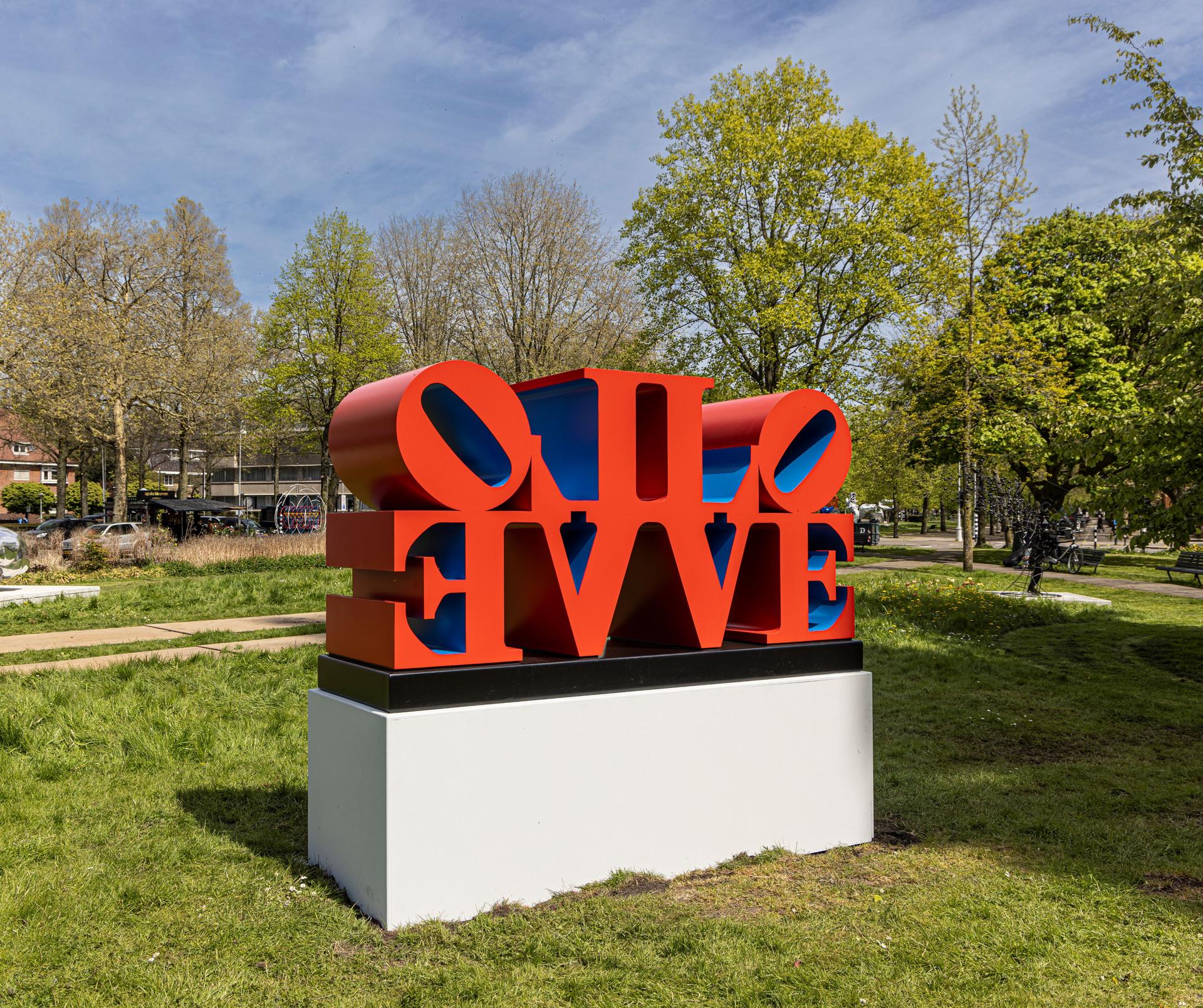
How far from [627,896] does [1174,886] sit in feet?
8.53

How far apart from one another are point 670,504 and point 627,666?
864mm

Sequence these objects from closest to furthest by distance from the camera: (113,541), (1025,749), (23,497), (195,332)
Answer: (1025,749)
(113,541)
(195,332)
(23,497)

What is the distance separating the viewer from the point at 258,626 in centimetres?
1292

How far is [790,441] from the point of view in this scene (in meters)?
5.30

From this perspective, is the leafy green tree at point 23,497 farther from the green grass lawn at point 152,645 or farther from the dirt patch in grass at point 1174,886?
the dirt patch in grass at point 1174,886

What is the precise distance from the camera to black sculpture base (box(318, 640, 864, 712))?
407cm

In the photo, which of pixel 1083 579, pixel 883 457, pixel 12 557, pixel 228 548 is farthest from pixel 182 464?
pixel 1083 579

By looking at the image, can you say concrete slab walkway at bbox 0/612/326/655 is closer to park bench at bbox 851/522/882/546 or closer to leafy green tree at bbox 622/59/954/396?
leafy green tree at bbox 622/59/954/396

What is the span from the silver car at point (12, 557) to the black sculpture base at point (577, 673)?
16.9 metres

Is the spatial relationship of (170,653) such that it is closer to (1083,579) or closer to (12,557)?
(12,557)

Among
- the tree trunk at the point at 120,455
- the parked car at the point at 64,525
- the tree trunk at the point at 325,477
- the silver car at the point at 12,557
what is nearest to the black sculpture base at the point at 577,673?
the silver car at the point at 12,557

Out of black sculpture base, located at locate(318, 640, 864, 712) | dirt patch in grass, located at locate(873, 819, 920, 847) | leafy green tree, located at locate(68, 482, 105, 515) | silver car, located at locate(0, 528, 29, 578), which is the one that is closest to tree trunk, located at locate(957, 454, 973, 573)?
dirt patch in grass, located at locate(873, 819, 920, 847)

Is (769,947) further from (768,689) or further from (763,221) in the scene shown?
(763,221)

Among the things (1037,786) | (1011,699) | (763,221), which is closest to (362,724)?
(1037,786)
